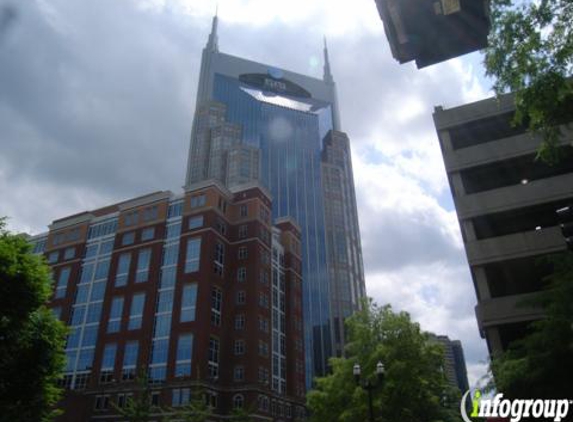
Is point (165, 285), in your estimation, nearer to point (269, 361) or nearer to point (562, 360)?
point (269, 361)

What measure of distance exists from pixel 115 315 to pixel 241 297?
16989 mm

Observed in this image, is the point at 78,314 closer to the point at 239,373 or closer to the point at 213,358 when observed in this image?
the point at 213,358

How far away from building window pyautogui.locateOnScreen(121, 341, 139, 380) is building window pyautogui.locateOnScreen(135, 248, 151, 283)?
8.60 metres

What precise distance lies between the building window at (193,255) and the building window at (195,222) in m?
1.80

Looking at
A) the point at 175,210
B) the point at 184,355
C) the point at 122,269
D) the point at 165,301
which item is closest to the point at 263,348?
the point at 184,355

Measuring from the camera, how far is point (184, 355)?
171 ft

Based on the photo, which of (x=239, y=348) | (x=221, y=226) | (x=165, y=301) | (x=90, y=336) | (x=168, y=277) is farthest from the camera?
(x=221, y=226)

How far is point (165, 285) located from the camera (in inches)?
2314

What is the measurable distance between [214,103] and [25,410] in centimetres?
13713

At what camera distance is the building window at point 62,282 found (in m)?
67.4

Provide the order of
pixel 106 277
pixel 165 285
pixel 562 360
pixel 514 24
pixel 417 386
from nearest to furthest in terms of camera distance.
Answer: pixel 514 24
pixel 562 360
pixel 417 386
pixel 165 285
pixel 106 277

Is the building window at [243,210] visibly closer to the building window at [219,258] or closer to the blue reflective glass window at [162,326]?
the building window at [219,258]

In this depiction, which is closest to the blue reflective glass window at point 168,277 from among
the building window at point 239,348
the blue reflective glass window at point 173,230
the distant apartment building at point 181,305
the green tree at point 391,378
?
the distant apartment building at point 181,305

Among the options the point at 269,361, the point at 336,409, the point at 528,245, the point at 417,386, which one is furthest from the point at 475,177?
the point at 269,361
